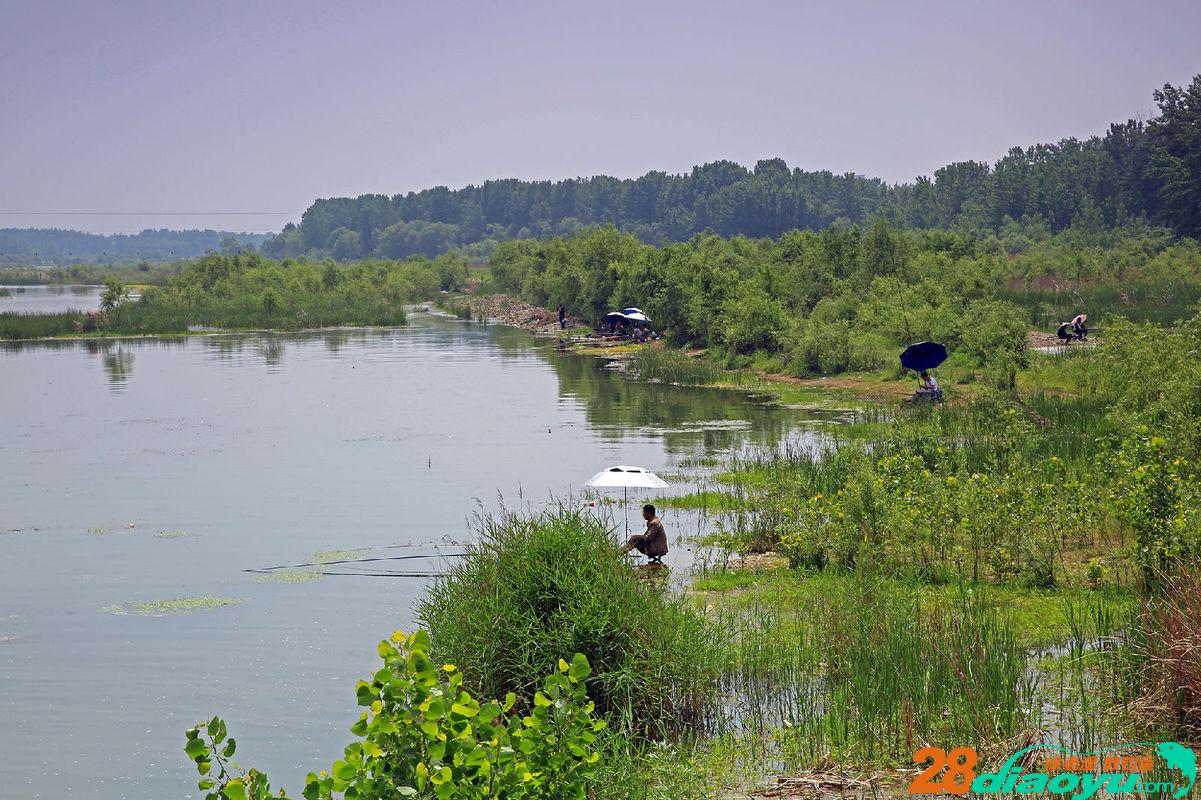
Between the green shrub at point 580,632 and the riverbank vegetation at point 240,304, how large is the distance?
75.4 m

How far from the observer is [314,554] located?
23.0 meters

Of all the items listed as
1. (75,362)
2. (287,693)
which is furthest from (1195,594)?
(75,362)

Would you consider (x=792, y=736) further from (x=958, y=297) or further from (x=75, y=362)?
(x=75, y=362)

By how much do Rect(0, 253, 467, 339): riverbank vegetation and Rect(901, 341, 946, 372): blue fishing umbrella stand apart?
62807 mm

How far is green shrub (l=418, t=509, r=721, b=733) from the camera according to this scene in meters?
12.8

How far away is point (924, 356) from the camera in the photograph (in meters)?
36.5

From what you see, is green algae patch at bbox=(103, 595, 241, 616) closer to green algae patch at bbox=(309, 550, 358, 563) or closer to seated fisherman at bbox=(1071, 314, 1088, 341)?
green algae patch at bbox=(309, 550, 358, 563)

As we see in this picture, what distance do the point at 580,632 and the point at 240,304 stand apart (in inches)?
3558

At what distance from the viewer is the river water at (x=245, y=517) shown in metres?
14.9

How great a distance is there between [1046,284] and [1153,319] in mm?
29160

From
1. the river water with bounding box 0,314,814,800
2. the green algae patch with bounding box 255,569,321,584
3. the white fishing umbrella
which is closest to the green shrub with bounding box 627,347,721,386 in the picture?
the river water with bounding box 0,314,814,800

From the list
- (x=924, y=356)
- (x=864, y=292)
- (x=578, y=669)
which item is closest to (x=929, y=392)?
(x=924, y=356)

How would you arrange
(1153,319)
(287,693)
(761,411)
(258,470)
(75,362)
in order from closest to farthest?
(287,693) < (258,470) < (761,411) < (1153,319) < (75,362)

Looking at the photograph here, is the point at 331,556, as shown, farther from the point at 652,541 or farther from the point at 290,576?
the point at 652,541
